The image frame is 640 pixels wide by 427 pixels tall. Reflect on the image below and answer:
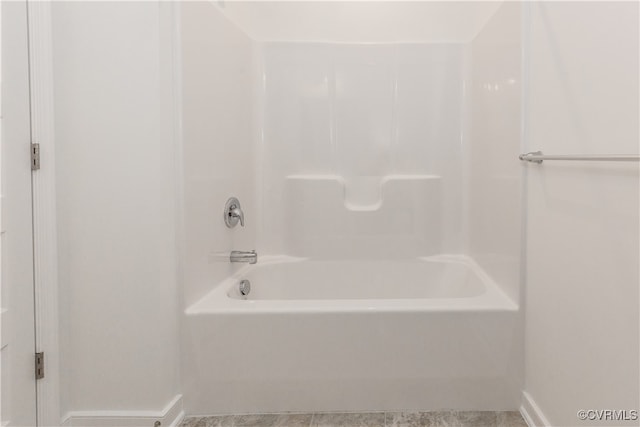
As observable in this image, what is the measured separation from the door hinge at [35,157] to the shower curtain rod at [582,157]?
5.70 ft

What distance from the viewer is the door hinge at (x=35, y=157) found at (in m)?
1.61

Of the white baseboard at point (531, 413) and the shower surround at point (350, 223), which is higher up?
the shower surround at point (350, 223)

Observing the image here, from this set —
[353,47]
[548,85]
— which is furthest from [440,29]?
[548,85]

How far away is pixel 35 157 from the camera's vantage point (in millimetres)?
1615

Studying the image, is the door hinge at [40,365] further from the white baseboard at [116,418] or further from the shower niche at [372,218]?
the shower niche at [372,218]

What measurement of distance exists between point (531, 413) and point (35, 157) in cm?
205

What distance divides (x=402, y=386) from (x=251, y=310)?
2.27 feet

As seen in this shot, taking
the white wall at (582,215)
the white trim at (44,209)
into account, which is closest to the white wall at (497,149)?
the white wall at (582,215)

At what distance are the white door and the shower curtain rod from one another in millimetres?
1751

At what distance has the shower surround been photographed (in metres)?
1.88

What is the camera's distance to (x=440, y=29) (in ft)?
9.30

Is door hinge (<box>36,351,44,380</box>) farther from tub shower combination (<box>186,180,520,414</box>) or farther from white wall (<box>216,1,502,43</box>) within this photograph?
white wall (<box>216,1,502,43</box>)

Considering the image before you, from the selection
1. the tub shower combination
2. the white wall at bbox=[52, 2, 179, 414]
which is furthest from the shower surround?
the white wall at bbox=[52, 2, 179, 414]

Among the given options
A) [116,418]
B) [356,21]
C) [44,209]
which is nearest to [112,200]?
[44,209]
